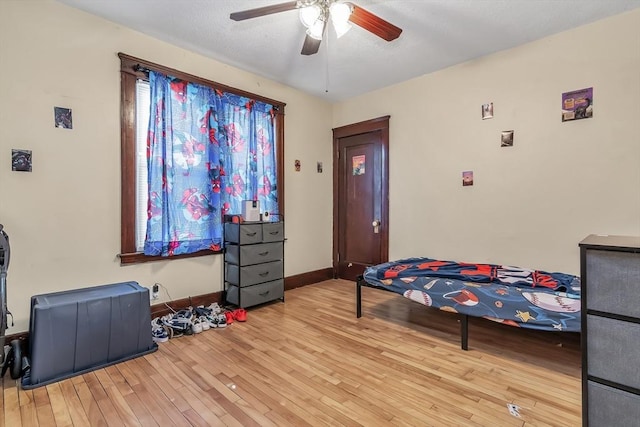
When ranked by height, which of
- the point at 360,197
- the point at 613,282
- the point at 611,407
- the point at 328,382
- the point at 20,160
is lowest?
the point at 328,382

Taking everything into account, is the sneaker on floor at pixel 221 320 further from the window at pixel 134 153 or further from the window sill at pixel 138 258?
the window at pixel 134 153

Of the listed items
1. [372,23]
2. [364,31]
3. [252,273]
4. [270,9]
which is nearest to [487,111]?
[364,31]

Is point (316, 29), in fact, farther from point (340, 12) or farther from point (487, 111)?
point (487, 111)

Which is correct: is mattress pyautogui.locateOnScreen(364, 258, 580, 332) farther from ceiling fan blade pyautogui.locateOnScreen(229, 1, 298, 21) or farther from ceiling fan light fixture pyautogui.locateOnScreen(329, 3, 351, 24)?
ceiling fan blade pyautogui.locateOnScreen(229, 1, 298, 21)

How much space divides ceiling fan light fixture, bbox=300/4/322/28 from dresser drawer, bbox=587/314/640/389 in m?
2.17

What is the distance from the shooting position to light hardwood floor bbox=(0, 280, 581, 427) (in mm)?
1625

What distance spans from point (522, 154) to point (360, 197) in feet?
6.73

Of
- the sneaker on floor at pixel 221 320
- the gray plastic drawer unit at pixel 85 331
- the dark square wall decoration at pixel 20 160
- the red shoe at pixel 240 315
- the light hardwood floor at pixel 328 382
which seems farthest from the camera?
the red shoe at pixel 240 315

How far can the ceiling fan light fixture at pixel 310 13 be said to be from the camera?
1983mm

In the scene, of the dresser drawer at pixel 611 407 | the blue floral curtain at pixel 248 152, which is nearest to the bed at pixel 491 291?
the dresser drawer at pixel 611 407

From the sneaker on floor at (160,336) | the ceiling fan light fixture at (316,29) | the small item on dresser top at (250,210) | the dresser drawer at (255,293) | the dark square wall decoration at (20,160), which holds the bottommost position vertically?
the sneaker on floor at (160,336)

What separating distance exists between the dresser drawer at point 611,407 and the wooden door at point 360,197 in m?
2.98

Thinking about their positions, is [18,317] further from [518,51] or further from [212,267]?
[518,51]

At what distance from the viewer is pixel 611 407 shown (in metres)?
1.17
